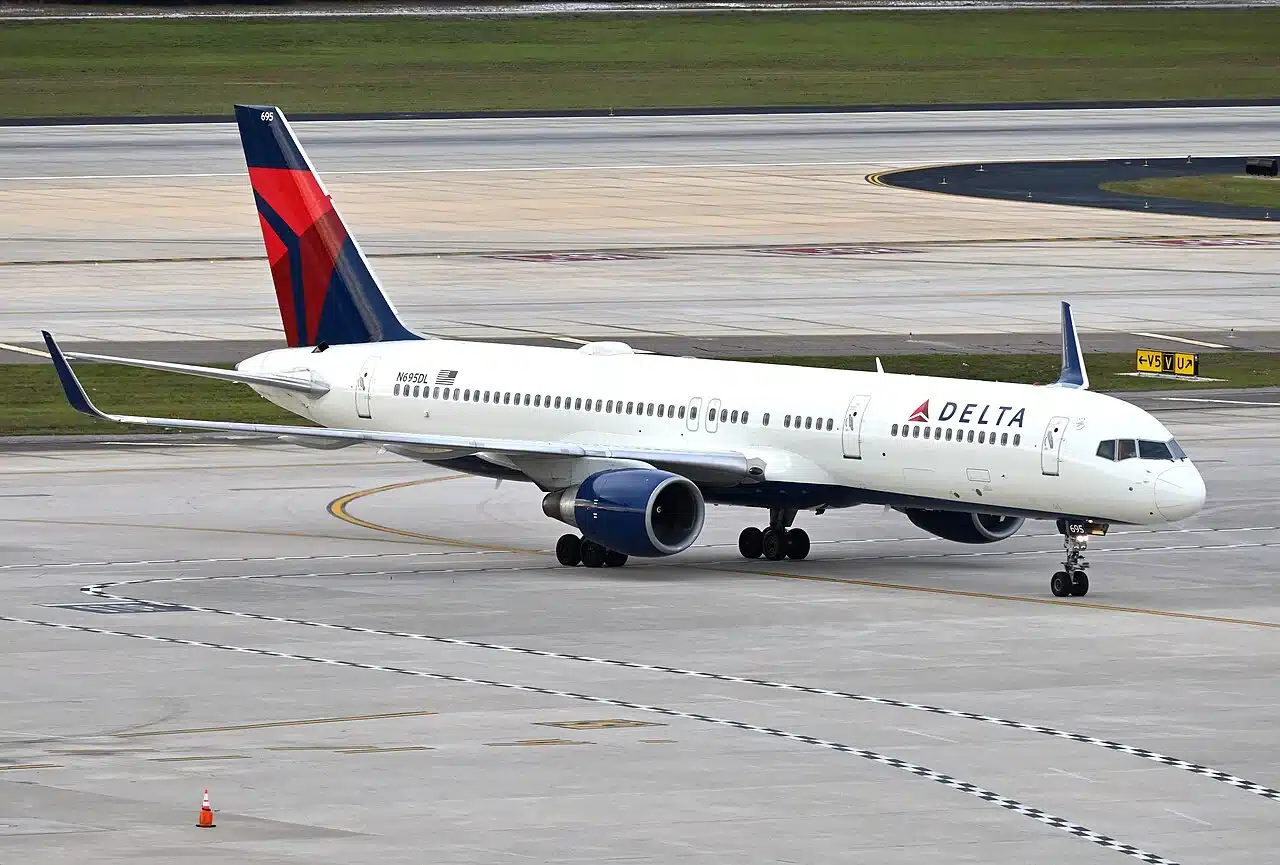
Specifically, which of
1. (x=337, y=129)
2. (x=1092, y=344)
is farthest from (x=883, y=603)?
(x=337, y=129)

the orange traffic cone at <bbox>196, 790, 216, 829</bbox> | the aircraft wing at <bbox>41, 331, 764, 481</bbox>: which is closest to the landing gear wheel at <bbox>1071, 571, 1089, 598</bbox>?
the aircraft wing at <bbox>41, 331, 764, 481</bbox>

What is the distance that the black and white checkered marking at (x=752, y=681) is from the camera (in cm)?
3077

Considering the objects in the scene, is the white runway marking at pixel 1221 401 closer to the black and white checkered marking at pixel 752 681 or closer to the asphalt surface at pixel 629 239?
the asphalt surface at pixel 629 239

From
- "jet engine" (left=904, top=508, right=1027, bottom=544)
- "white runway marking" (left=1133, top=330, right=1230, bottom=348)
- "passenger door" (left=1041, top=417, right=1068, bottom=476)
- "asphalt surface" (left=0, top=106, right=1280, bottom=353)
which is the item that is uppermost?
"asphalt surface" (left=0, top=106, right=1280, bottom=353)

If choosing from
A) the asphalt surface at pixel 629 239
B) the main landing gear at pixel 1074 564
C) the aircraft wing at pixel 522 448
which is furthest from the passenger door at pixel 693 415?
the asphalt surface at pixel 629 239

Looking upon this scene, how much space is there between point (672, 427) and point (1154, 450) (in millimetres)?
9700

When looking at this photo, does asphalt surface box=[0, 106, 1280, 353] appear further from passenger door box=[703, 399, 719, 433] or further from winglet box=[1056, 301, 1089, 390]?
passenger door box=[703, 399, 719, 433]

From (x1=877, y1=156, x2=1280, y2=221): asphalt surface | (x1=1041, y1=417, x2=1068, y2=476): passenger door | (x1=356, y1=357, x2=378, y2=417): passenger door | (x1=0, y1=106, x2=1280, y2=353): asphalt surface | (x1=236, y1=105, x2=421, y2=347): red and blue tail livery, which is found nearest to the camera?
(x1=1041, y1=417, x2=1068, y2=476): passenger door

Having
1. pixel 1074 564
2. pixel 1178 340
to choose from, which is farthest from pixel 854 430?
pixel 1178 340

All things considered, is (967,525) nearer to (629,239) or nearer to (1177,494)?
(1177,494)

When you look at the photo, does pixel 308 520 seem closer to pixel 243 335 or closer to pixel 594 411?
pixel 594 411

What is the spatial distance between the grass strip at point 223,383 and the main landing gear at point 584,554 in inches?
711

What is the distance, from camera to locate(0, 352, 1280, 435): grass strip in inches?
2606

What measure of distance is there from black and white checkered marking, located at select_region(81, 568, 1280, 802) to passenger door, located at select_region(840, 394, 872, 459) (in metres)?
8.89
